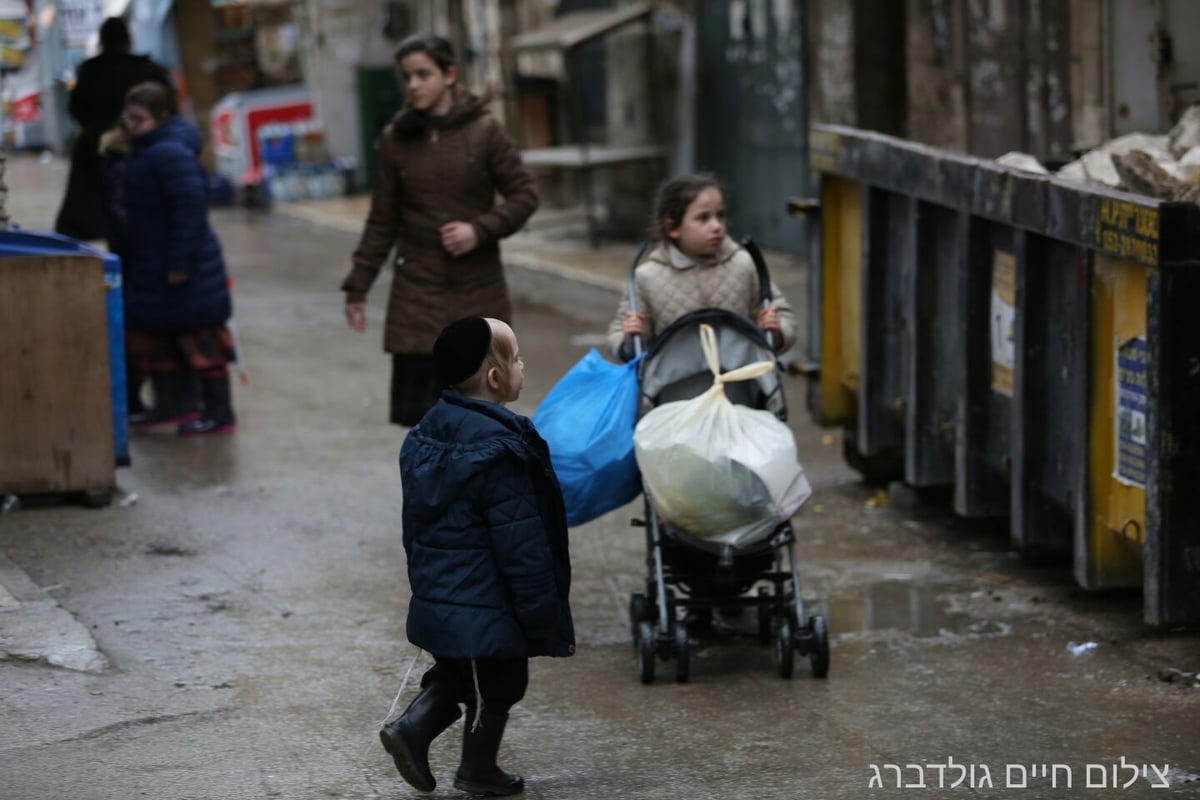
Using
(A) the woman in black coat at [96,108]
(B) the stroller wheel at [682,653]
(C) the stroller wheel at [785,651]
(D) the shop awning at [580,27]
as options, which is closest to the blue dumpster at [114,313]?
(A) the woman in black coat at [96,108]

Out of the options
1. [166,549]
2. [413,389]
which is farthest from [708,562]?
[166,549]

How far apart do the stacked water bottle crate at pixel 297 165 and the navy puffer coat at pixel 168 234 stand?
15.4 metres

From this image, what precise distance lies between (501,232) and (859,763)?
310 cm

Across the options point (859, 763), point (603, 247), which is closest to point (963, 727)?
point (859, 763)

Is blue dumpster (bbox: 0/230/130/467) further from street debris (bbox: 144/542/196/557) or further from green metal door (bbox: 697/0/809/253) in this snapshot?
green metal door (bbox: 697/0/809/253)

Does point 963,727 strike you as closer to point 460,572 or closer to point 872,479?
point 460,572

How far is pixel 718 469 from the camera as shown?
5.43 meters

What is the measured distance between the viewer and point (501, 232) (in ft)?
23.9

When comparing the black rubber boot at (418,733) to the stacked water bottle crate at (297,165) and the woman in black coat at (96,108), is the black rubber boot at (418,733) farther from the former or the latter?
the stacked water bottle crate at (297,165)

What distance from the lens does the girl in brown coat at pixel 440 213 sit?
7227 millimetres

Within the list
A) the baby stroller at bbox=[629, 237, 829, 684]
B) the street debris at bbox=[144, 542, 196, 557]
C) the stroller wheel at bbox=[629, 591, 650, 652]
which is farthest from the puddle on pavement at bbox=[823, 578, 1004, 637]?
the street debris at bbox=[144, 542, 196, 557]

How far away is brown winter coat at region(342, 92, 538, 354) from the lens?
7.25 metres

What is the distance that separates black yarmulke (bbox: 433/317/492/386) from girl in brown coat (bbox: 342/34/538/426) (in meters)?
2.66

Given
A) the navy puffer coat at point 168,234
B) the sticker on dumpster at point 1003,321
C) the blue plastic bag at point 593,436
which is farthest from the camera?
the navy puffer coat at point 168,234
